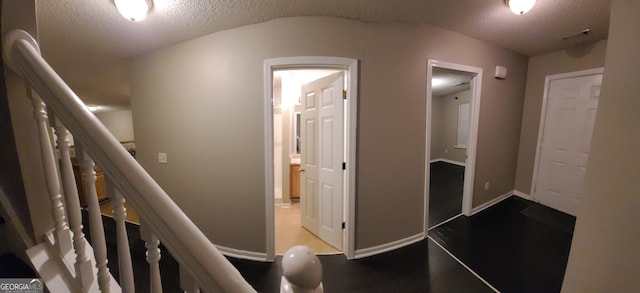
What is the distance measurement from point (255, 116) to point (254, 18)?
83 cm

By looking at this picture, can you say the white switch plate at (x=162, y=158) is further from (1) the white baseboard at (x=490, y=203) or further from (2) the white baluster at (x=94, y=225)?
(1) the white baseboard at (x=490, y=203)

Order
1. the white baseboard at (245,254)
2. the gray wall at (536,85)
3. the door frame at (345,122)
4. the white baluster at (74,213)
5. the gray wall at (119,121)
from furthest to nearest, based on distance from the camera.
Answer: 1. the gray wall at (119,121)
2. the gray wall at (536,85)
3. the white baseboard at (245,254)
4. the door frame at (345,122)
5. the white baluster at (74,213)

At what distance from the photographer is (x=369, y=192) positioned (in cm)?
192

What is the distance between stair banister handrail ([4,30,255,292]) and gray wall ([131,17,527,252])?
1.25 meters

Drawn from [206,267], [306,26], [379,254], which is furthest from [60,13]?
[379,254]

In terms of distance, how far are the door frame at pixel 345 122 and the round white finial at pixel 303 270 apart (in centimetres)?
150

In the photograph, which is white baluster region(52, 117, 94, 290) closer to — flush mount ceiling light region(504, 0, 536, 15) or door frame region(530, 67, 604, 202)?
flush mount ceiling light region(504, 0, 536, 15)

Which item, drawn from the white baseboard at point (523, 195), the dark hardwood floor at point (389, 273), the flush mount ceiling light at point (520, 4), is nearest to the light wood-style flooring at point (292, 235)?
the dark hardwood floor at point (389, 273)

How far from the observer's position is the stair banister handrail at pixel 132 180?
1.24 feet

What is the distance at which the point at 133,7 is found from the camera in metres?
1.40

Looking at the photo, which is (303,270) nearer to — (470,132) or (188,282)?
(188,282)

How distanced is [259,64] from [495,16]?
2.23 metres

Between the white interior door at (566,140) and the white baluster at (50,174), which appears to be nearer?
the white baluster at (50,174)

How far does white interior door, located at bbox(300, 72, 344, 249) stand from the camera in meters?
2.00
